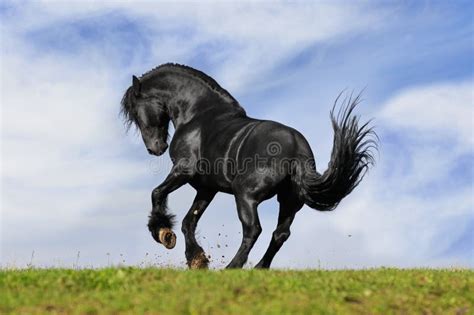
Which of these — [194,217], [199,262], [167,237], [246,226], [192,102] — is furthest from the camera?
[192,102]

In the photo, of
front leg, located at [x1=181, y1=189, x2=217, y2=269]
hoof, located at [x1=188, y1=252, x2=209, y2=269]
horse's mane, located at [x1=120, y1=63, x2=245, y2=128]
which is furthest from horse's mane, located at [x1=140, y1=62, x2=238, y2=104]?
hoof, located at [x1=188, y1=252, x2=209, y2=269]

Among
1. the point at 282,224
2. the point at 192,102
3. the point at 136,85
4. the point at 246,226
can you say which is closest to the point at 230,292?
the point at 246,226

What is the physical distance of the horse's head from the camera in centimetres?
1519

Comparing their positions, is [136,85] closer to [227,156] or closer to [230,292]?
[227,156]

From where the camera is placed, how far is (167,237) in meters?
14.3

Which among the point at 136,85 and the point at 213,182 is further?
the point at 136,85

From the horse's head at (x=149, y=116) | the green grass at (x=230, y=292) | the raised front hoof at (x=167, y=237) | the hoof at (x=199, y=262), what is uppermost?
the horse's head at (x=149, y=116)

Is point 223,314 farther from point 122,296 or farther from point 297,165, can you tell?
point 297,165

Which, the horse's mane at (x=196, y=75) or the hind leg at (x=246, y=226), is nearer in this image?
the hind leg at (x=246, y=226)

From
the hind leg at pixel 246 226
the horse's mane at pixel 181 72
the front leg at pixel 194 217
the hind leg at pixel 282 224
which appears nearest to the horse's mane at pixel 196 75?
the horse's mane at pixel 181 72

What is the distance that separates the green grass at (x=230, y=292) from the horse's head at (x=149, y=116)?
4.31 meters

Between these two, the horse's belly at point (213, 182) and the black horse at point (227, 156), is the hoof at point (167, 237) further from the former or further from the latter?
the horse's belly at point (213, 182)

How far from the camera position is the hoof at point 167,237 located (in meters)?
14.3

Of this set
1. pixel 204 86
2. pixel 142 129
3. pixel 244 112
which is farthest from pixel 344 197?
pixel 142 129
